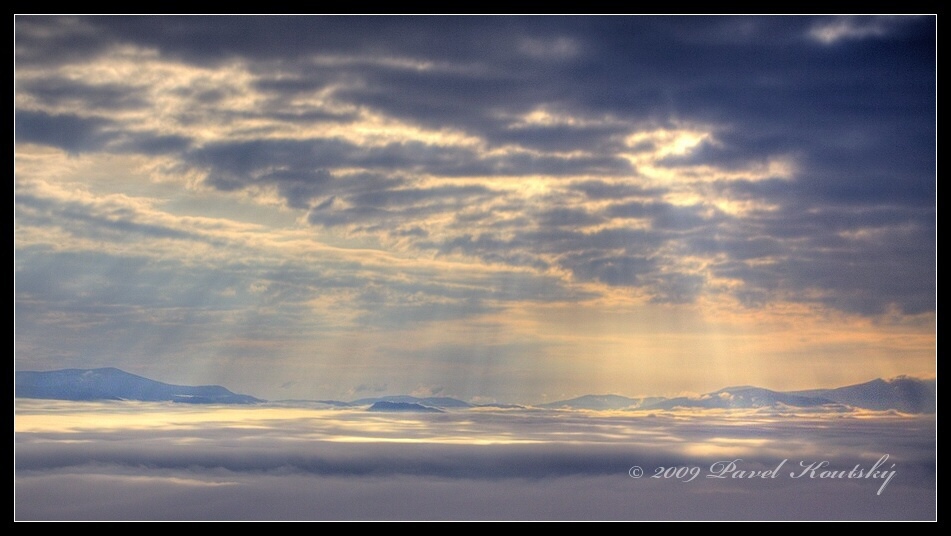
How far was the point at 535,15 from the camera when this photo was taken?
23.5 meters

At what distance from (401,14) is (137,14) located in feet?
25.1

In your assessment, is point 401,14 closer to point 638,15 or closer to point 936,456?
point 638,15

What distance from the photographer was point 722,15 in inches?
903

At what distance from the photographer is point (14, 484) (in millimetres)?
22359

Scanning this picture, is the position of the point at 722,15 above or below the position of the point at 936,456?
above
